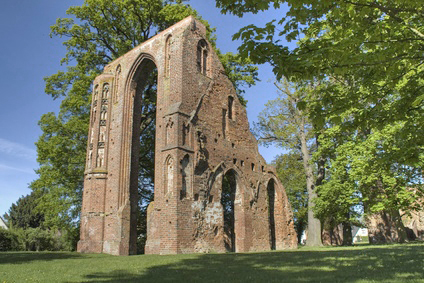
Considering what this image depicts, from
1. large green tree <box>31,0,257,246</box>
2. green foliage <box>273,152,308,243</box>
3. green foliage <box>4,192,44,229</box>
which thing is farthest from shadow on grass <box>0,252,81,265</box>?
green foliage <box>4,192,44,229</box>

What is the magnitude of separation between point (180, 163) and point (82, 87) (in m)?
11.8

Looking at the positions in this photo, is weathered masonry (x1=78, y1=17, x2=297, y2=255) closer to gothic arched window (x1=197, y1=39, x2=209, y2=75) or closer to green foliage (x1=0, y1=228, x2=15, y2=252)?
gothic arched window (x1=197, y1=39, x2=209, y2=75)

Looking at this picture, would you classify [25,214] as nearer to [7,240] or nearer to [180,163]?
[7,240]

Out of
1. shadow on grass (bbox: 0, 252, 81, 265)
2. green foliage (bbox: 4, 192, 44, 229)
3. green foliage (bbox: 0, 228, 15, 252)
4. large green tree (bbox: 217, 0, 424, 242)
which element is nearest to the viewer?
large green tree (bbox: 217, 0, 424, 242)

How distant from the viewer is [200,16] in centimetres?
2553

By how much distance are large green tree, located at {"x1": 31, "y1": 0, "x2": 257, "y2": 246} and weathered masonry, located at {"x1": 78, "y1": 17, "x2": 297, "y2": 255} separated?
3740mm

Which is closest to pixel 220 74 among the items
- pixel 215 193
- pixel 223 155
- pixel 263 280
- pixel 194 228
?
pixel 223 155

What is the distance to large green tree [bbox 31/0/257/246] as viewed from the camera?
72.3 feet

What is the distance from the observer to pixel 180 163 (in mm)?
14195

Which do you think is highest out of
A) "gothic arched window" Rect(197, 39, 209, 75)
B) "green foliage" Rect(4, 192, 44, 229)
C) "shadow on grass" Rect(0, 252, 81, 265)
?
"gothic arched window" Rect(197, 39, 209, 75)

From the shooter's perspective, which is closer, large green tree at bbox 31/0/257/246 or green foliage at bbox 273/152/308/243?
large green tree at bbox 31/0/257/246

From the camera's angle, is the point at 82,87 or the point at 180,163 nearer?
the point at 180,163

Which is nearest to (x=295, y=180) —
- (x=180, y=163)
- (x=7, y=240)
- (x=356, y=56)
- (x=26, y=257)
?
(x=180, y=163)

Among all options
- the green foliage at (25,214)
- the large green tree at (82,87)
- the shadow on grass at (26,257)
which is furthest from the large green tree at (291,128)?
the green foliage at (25,214)
